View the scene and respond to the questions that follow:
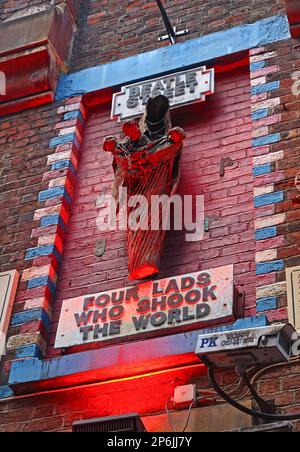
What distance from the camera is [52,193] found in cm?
898

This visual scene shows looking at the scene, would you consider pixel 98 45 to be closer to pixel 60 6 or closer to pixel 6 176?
pixel 60 6

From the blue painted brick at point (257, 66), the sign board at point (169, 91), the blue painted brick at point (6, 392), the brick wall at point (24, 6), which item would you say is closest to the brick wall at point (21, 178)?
the blue painted brick at point (6, 392)

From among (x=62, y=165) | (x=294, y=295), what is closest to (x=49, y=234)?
(x=62, y=165)

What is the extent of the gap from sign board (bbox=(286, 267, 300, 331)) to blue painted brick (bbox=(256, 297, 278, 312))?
12cm

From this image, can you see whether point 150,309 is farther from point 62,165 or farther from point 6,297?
point 62,165

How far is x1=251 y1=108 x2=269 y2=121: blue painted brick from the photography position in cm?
872

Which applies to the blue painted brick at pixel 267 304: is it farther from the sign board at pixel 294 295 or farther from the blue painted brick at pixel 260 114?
the blue painted brick at pixel 260 114

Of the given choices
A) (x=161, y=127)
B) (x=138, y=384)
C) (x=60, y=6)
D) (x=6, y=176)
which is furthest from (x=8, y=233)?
(x=60, y=6)

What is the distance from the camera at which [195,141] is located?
9.05 m

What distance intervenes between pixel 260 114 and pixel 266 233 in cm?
134

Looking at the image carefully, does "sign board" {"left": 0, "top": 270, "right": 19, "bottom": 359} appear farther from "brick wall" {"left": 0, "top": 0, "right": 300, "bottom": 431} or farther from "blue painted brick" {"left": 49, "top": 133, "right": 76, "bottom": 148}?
"blue painted brick" {"left": 49, "top": 133, "right": 76, "bottom": 148}

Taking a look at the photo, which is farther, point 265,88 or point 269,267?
point 265,88

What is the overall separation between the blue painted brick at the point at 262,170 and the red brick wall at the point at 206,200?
163mm

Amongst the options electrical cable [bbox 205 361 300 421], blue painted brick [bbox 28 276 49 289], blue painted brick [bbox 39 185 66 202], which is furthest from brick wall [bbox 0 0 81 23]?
electrical cable [bbox 205 361 300 421]
